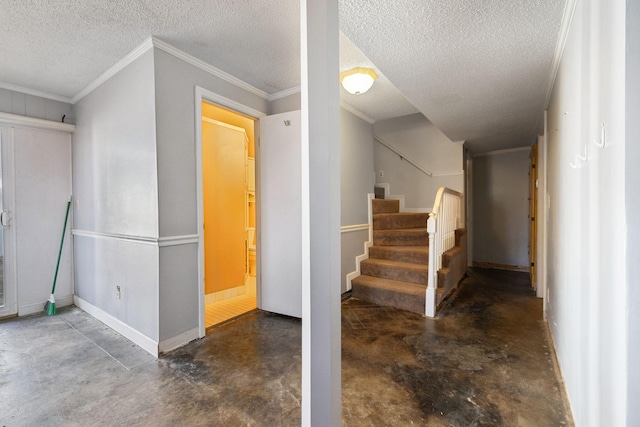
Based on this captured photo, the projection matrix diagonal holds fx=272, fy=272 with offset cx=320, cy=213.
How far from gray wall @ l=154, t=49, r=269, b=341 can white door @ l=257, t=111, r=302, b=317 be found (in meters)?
0.77

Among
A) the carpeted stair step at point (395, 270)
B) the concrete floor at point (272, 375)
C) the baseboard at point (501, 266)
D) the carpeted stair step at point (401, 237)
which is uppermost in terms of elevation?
the carpeted stair step at point (401, 237)

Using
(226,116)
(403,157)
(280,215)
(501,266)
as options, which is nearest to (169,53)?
(226,116)

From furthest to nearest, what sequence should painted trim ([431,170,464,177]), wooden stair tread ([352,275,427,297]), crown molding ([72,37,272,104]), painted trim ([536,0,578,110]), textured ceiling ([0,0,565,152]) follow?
painted trim ([431,170,464,177]), wooden stair tread ([352,275,427,297]), crown molding ([72,37,272,104]), textured ceiling ([0,0,565,152]), painted trim ([536,0,578,110])

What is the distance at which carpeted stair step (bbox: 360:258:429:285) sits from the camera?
3158 millimetres

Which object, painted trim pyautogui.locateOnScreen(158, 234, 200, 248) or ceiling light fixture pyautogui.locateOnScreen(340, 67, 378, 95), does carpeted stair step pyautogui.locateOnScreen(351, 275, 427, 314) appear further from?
ceiling light fixture pyautogui.locateOnScreen(340, 67, 378, 95)

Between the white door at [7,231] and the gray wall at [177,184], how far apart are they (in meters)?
2.16

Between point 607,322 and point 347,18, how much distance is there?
1800 mm

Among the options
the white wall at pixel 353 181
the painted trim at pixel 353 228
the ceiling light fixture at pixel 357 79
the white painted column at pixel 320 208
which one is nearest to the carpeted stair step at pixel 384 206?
the white wall at pixel 353 181

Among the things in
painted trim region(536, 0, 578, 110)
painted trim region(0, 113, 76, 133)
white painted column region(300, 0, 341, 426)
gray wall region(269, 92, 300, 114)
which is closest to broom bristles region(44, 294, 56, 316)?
painted trim region(0, 113, 76, 133)

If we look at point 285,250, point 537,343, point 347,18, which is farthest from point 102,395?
point 537,343

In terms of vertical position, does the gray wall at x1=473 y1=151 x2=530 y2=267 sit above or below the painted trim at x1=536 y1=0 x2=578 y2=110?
below

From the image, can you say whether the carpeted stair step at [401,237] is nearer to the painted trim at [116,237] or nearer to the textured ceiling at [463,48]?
the textured ceiling at [463,48]

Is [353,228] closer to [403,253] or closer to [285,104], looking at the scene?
[403,253]

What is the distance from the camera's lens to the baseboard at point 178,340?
209 cm
